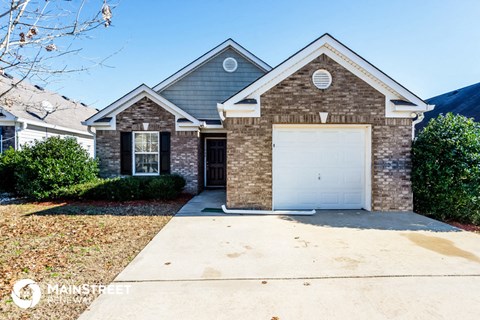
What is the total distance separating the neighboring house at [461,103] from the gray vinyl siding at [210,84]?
34.2ft

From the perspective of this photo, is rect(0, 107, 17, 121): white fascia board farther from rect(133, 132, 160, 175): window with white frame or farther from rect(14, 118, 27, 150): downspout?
rect(133, 132, 160, 175): window with white frame

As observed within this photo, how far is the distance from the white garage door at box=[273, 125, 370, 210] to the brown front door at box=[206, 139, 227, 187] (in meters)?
5.48

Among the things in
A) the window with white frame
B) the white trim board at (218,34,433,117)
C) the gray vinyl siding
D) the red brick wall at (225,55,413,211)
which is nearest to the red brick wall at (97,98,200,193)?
the window with white frame

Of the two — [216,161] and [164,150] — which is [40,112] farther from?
[216,161]

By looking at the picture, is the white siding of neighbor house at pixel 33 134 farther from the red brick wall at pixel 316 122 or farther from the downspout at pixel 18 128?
the red brick wall at pixel 316 122

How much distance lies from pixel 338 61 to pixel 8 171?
1339cm

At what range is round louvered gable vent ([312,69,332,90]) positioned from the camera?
26.0ft

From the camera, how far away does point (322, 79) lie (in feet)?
26.0

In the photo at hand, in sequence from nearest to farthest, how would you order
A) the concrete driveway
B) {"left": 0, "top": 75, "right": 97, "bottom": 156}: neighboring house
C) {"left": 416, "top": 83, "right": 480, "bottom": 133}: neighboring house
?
the concrete driveway < {"left": 0, "top": 75, "right": 97, "bottom": 156}: neighboring house < {"left": 416, "top": 83, "right": 480, "bottom": 133}: neighboring house

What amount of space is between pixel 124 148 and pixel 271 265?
9.14 meters

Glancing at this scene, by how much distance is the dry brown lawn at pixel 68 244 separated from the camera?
3244mm

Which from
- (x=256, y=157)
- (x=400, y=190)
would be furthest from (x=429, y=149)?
(x=256, y=157)

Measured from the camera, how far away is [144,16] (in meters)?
6.15

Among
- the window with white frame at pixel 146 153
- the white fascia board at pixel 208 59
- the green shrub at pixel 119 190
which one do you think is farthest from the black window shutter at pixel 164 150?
the white fascia board at pixel 208 59
